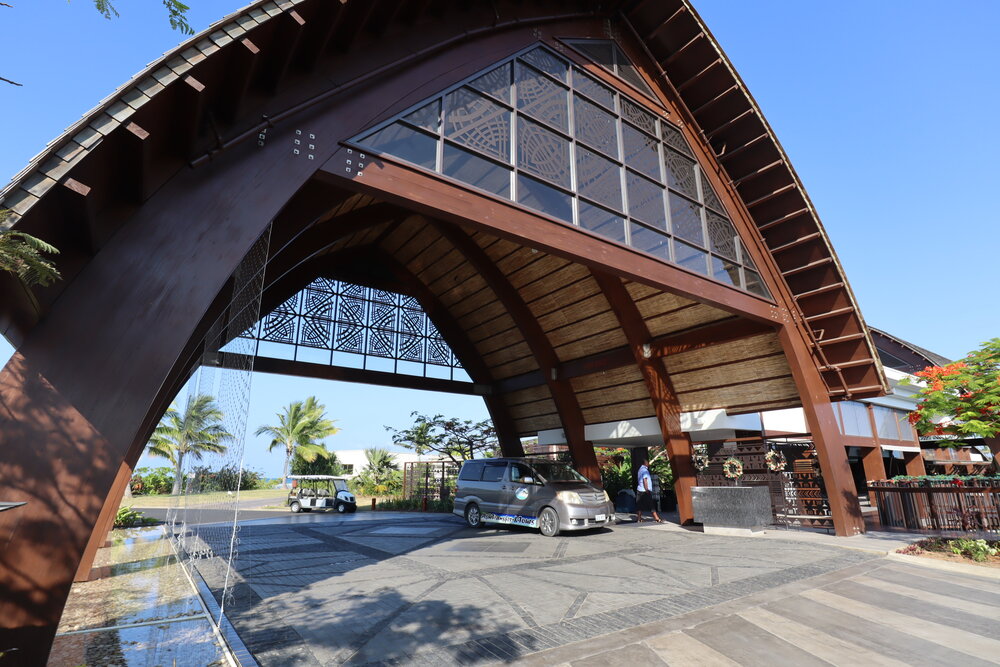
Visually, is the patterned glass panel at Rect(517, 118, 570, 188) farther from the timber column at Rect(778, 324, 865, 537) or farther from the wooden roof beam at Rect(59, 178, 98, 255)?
the timber column at Rect(778, 324, 865, 537)

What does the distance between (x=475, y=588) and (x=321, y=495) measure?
18.3 m

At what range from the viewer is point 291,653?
394 centimetres

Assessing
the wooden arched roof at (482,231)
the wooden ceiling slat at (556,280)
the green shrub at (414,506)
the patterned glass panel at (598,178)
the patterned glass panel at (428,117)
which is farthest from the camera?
the green shrub at (414,506)

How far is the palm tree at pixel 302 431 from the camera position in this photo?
3872 cm

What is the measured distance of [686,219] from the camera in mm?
10094

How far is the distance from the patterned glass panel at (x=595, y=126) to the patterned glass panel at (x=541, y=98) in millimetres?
286

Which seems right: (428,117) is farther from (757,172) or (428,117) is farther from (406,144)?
(757,172)

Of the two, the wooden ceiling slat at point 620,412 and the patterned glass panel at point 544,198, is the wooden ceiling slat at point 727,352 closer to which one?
the wooden ceiling slat at point 620,412

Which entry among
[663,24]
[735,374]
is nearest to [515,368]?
[735,374]

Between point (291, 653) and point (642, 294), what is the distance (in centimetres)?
1107

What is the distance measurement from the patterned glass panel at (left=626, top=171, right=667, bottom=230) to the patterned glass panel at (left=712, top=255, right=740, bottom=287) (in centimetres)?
167

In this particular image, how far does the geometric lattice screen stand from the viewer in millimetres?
13242

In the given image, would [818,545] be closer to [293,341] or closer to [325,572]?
Answer: [325,572]

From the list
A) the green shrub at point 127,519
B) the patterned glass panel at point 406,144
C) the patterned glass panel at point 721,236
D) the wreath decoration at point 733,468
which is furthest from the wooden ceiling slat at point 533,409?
the green shrub at point 127,519
